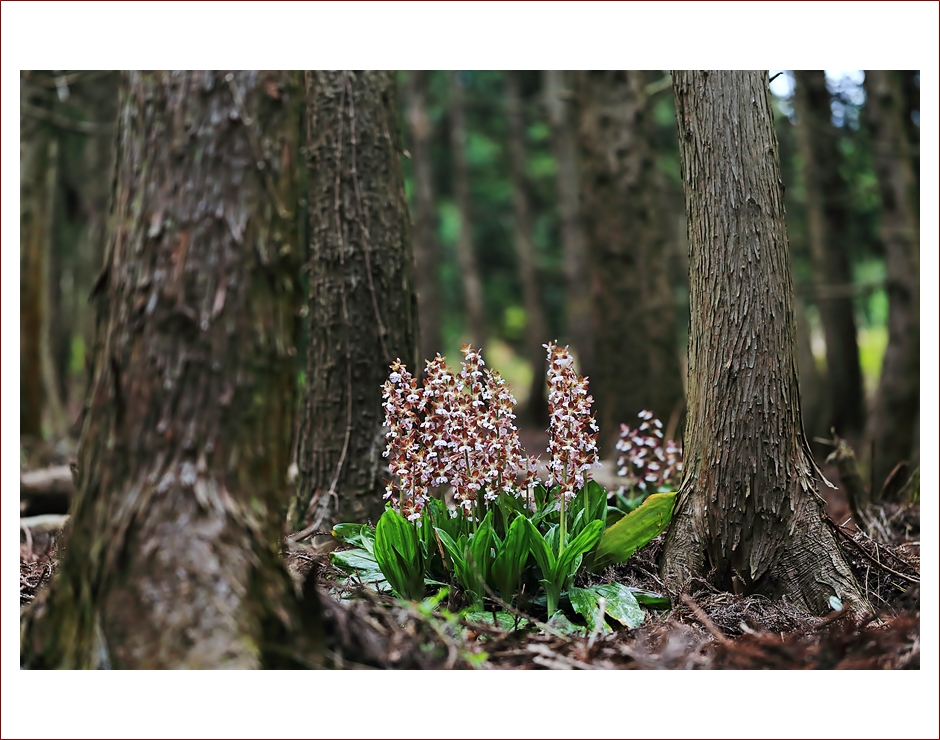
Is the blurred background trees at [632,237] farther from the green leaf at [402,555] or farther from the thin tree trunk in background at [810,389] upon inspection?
the green leaf at [402,555]

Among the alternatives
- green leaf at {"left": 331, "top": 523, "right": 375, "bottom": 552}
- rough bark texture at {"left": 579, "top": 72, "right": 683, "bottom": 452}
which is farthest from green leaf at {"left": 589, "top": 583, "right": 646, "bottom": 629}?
rough bark texture at {"left": 579, "top": 72, "right": 683, "bottom": 452}

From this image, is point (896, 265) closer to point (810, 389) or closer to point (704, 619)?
point (810, 389)

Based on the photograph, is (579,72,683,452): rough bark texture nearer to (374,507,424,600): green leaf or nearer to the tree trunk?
(374,507,424,600): green leaf

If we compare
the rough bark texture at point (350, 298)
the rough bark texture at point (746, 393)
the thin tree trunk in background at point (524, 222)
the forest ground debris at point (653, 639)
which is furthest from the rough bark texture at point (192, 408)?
the thin tree trunk in background at point (524, 222)

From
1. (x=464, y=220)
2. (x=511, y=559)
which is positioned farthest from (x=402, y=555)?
(x=464, y=220)

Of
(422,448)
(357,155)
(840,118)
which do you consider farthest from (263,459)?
(840,118)

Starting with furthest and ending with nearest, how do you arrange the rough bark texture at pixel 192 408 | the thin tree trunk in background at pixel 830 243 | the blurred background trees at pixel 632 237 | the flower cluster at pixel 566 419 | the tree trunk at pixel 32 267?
the thin tree trunk in background at pixel 830 243, the tree trunk at pixel 32 267, the blurred background trees at pixel 632 237, the flower cluster at pixel 566 419, the rough bark texture at pixel 192 408
